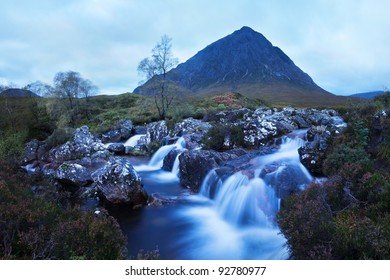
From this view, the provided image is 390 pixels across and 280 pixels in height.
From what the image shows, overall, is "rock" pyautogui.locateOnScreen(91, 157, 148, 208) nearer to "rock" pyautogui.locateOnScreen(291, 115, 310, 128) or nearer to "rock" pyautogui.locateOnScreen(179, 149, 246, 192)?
"rock" pyautogui.locateOnScreen(179, 149, 246, 192)

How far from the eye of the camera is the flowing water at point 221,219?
759cm

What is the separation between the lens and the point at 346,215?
5.14 m

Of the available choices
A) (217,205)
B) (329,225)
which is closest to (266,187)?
(217,205)

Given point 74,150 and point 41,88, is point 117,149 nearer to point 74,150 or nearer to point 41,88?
point 74,150

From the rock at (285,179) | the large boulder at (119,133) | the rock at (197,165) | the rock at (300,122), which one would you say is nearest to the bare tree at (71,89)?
the large boulder at (119,133)

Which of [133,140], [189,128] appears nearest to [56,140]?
[133,140]

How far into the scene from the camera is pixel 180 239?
27.5 feet

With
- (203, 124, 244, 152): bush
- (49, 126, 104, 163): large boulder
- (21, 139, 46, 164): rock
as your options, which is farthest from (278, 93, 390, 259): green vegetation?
(21, 139, 46, 164): rock

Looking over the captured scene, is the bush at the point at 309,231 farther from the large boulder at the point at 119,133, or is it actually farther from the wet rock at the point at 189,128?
the large boulder at the point at 119,133

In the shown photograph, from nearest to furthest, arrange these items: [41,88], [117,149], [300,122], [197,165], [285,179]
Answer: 1. [285,179]
2. [197,165]
3. [300,122]
4. [117,149]
5. [41,88]

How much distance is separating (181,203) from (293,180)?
4717 mm

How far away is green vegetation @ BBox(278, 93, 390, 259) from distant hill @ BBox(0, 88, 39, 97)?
35.7 m

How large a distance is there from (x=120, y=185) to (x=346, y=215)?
800 cm

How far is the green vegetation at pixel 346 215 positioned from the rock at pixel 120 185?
6207 millimetres
